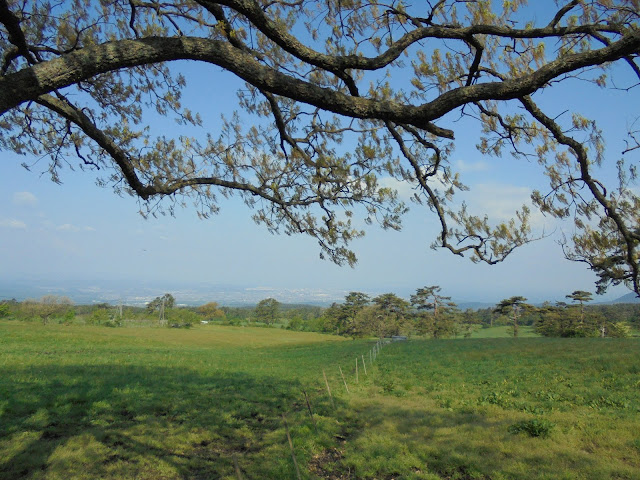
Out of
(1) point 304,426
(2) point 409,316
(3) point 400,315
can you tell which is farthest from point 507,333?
(1) point 304,426

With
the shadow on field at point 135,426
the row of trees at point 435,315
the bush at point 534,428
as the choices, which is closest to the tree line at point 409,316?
the row of trees at point 435,315

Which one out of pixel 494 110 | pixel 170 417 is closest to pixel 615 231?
pixel 494 110

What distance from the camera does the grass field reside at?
17.9ft

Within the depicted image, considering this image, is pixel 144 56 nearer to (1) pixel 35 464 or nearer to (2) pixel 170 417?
(1) pixel 35 464

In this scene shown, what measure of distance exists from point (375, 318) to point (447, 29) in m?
58.2

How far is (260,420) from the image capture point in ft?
26.1

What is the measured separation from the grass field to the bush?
0.9 inches

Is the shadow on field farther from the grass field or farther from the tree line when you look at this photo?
the tree line

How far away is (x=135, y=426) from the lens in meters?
6.78

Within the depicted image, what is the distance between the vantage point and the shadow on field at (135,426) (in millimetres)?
5262

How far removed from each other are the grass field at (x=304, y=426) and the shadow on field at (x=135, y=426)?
0.03m

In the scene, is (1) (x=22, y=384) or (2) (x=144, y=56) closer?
(2) (x=144, y=56)

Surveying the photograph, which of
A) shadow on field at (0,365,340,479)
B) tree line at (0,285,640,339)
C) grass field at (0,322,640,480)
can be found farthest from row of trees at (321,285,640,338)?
shadow on field at (0,365,340,479)

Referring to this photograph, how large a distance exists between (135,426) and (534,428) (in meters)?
7.37
